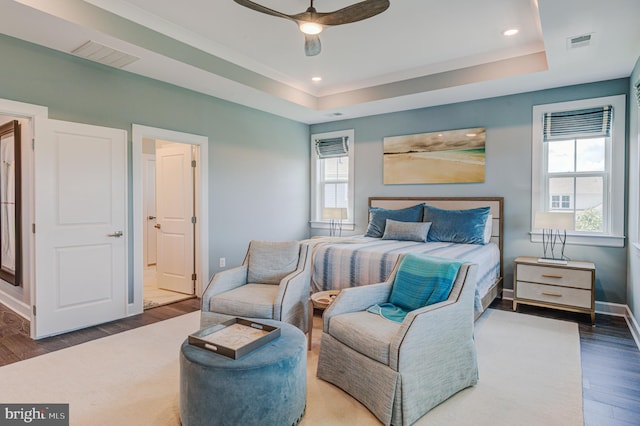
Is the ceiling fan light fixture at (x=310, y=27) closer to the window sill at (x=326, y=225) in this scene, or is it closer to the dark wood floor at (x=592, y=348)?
the dark wood floor at (x=592, y=348)

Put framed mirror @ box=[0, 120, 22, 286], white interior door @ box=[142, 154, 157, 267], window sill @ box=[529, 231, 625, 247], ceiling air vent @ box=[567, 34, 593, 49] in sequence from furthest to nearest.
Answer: white interior door @ box=[142, 154, 157, 267], window sill @ box=[529, 231, 625, 247], framed mirror @ box=[0, 120, 22, 286], ceiling air vent @ box=[567, 34, 593, 49]

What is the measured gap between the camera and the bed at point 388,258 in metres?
3.53

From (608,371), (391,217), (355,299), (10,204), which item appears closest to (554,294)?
(608,371)

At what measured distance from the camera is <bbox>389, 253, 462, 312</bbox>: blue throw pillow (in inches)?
96.9

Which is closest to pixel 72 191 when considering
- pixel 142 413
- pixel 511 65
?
pixel 142 413

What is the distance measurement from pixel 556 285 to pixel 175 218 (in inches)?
185

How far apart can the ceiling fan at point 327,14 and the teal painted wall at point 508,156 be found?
2952 mm

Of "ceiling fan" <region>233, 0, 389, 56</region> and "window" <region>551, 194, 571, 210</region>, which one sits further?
"window" <region>551, 194, 571, 210</region>

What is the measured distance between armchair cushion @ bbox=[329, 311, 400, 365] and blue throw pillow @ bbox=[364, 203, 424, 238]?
2636 mm

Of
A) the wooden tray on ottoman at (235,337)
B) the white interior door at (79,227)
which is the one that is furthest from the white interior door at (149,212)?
the wooden tray on ottoman at (235,337)

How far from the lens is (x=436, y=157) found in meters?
5.22

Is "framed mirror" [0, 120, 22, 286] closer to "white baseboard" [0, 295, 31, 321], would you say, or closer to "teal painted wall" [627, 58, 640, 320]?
"white baseboard" [0, 295, 31, 321]

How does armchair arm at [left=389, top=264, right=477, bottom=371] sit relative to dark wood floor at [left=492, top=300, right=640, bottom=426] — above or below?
above

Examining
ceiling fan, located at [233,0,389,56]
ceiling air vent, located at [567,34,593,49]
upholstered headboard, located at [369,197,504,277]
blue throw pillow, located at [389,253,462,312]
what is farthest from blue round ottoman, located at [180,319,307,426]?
upholstered headboard, located at [369,197,504,277]
